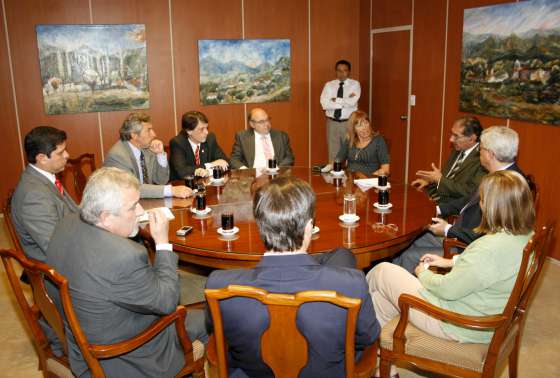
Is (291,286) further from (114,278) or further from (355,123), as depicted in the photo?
(355,123)

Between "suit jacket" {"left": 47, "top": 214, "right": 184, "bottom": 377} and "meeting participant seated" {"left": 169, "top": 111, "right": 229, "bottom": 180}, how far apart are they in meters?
2.34

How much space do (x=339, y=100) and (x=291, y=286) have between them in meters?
5.68

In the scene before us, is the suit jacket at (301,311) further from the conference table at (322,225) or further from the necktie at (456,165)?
the necktie at (456,165)

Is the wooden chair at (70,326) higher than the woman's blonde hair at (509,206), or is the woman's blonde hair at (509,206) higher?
the woman's blonde hair at (509,206)

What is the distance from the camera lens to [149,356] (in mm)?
2084

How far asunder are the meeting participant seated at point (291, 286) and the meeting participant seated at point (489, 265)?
526mm

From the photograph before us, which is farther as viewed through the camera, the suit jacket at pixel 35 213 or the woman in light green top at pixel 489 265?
the suit jacket at pixel 35 213

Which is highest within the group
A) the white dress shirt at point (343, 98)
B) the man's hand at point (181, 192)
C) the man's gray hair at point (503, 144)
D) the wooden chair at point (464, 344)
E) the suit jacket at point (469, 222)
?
the white dress shirt at point (343, 98)

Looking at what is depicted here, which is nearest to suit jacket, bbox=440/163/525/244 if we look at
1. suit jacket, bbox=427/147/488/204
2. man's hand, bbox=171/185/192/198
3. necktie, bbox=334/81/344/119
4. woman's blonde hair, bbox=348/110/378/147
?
suit jacket, bbox=427/147/488/204

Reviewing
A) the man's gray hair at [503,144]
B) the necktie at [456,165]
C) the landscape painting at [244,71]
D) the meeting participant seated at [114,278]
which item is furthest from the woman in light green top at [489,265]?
the landscape painting at [244,71]

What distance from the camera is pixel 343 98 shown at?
698 centimetres

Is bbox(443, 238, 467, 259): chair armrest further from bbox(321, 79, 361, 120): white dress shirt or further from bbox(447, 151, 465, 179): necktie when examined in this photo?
bbox(321, 79, 361, 120): white dress shirt

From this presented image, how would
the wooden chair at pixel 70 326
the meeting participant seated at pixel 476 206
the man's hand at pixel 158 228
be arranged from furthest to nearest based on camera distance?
the meeting participant seated at pixel 476 206, the man's hand at pixel 158 228, the wooden chair at pixel 70 326

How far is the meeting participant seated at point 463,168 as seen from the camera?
3.67 meters
